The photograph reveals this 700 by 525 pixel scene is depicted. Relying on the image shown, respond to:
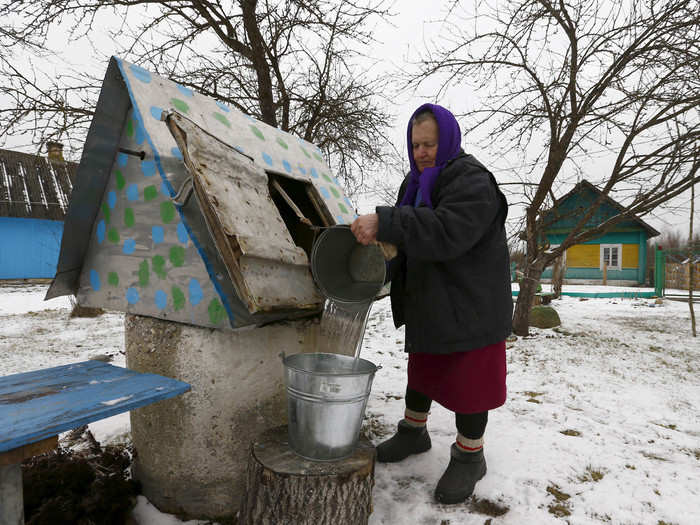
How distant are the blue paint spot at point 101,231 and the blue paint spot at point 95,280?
0.21 metres

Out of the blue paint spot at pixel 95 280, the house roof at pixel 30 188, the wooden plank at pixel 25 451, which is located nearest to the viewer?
the wooden plank at pixel 25 451

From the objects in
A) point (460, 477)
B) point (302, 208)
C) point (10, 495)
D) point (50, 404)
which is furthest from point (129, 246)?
point (460, 477)

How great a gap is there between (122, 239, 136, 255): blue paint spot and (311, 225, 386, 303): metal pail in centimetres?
107

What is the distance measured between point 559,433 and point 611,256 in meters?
19.5

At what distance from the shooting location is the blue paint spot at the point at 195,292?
6.59 ft

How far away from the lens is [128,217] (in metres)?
2.32

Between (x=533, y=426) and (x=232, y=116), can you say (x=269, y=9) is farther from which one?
(x=533, y=426)

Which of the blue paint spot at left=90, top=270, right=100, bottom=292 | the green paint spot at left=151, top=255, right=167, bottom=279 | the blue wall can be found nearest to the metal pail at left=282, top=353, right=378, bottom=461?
the green paint spot at left=151, top=255, right=167, bottom=279

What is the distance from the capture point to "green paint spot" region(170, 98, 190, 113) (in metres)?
Result: 2.27

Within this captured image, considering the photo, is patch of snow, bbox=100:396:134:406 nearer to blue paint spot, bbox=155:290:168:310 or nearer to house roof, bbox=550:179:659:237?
blue paint spot, bbox=155:290:168:310

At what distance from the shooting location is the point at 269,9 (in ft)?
16.3

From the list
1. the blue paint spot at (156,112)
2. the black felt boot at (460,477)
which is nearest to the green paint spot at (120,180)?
the blue paint spot at (156,112)

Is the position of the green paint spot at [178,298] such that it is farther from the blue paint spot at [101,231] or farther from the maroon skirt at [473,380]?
the maroon skirt at [473,380]

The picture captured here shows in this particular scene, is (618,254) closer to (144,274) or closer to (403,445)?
(403,445)
